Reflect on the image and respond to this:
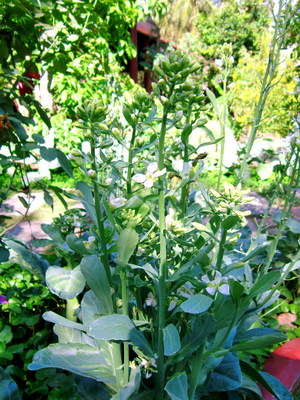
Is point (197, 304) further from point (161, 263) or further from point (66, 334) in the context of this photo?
point (66, 334)

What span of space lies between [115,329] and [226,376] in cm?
48

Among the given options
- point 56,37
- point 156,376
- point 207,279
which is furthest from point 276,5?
point 156,376

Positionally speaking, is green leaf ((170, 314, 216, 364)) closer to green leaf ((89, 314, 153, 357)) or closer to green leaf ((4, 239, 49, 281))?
green leaf ((89, 314, 153, 357))

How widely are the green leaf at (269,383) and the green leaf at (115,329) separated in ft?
1.60

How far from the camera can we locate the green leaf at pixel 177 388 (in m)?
0.86

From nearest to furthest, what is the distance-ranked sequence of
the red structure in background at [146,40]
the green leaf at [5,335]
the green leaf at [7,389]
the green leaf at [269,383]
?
the green leaf at [7,389] → the green leaf at [269,383] → the green leaf at [5,335] → the red structure in background at [146,40]

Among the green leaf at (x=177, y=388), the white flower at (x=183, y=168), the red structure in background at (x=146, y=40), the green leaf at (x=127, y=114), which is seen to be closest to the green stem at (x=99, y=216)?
the green leaf at (x=127, y=114)

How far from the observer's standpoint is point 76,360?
102cm

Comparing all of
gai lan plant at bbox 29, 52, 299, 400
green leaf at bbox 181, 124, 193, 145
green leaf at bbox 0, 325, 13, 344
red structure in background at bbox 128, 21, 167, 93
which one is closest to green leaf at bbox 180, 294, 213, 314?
gai lan plant at bbox 29, 52, 299, 400

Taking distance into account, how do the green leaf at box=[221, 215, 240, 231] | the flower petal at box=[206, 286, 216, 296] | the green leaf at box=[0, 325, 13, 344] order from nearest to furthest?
the green leaf at box=[221, 215, 240, 231]
the flower petal at box=[206, 286, 216, 296]
the green leaf at box=[0, 325, 13, 344]

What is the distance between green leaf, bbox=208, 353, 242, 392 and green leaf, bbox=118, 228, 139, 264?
1.86 ft

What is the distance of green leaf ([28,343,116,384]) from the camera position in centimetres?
95

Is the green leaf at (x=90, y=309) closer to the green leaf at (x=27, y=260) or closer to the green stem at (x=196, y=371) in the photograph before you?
the green stem at (x=196, y=371)

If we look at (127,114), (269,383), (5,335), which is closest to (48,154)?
(127,114)
